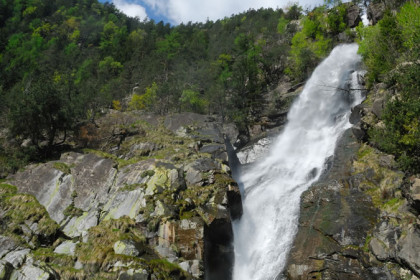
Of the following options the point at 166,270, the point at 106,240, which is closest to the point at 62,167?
the point at 106,240

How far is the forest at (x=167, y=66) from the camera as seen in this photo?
94.4ft

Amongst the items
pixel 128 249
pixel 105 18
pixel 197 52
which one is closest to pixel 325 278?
pixel 128 249

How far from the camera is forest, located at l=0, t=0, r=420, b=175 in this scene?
94.4 ft

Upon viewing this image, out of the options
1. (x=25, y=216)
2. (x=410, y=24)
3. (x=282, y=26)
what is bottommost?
(x=25, y=216)

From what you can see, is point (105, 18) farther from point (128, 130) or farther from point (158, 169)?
point (158, 169)

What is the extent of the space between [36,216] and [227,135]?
27516mm

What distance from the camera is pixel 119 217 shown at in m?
21.4

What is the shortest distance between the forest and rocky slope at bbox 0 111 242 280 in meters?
6.41

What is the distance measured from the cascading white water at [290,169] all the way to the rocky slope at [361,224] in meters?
1.58

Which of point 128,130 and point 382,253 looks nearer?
point 382,253

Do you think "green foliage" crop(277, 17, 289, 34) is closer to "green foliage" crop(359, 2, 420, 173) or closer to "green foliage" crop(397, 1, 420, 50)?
"green foliage" crop(359, 2, 420, 173)

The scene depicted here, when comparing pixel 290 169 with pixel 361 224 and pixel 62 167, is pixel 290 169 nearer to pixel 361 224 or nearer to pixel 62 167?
pixel 361 224

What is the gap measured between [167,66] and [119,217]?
5533 centimetres

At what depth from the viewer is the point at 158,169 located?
24922mm
